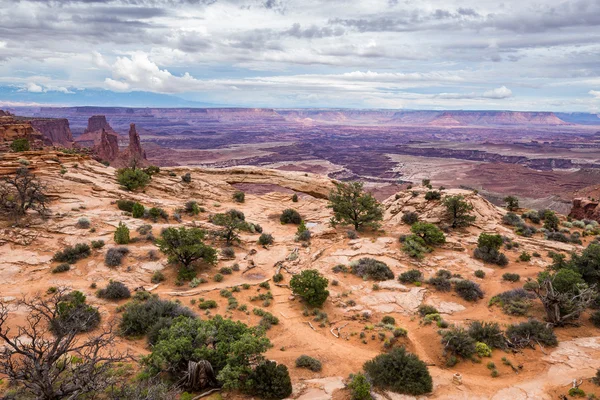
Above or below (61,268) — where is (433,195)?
above

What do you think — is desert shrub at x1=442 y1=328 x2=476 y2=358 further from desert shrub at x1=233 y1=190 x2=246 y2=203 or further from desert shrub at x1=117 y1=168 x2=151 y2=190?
desert shrub at x1=117 y1=168 x2=151 y2=190

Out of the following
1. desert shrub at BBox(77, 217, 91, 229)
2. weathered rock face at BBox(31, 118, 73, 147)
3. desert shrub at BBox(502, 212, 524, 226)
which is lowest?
desert shrub at BBox(502, 212, 524, 226)

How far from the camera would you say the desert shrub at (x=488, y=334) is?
47.5ft

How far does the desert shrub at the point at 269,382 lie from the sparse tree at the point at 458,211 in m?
22.5

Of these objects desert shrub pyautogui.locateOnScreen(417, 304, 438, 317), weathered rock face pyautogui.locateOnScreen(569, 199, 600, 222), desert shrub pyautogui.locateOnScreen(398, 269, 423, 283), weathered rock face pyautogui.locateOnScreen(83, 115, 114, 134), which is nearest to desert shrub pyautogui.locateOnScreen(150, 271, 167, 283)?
desert shrub pyautogui.locateOnScreen(398, 269, 423, 283)

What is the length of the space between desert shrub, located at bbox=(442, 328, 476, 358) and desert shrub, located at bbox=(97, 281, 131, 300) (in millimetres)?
15619

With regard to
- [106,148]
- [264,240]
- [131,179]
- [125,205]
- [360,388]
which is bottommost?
[264,240]

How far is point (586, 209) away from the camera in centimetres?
4216

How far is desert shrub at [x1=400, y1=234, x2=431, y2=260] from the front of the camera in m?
23.6

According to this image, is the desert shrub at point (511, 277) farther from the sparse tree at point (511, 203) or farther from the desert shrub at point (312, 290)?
the sparse tree at point (511, 203)

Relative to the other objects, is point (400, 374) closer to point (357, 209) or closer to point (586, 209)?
point (357, 209)

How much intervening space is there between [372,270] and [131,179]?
26.9m

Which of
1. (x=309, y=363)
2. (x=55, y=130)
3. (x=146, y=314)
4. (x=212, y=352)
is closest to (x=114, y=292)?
(x=146, y=314)

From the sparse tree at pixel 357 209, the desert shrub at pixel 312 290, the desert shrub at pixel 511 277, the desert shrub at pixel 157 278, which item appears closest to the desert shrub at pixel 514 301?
the desert shrub at pixel 511 277
